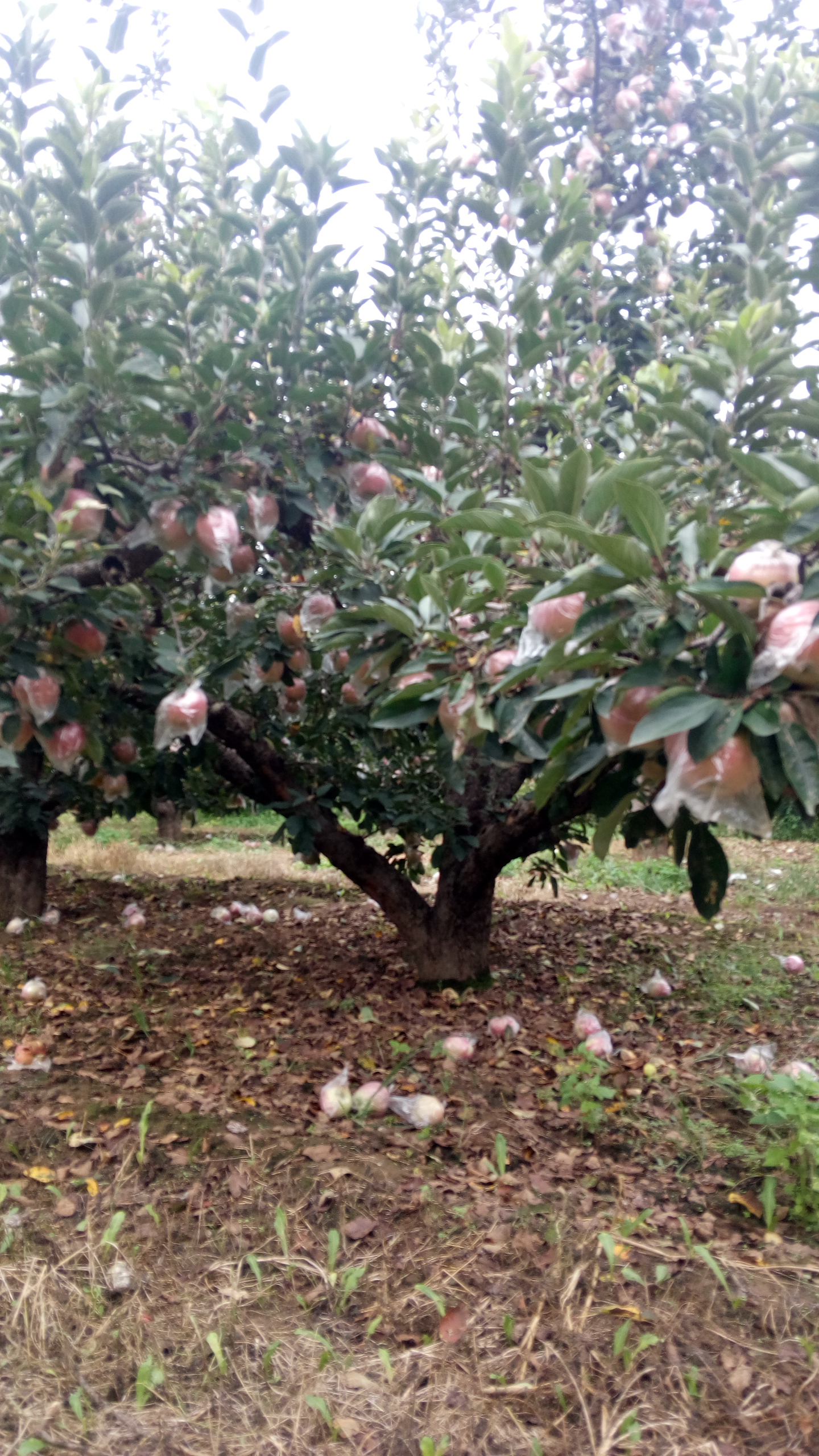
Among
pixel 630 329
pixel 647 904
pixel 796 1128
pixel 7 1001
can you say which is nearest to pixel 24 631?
pixel 7 1001

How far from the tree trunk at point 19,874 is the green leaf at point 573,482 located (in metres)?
3.94

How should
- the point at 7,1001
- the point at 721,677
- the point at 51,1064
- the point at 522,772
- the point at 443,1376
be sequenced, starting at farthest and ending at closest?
the point at 7,1001
the point at 522,772
the point at 51,1064
the point at 443,1376
the point at 721,677

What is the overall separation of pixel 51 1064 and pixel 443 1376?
1603mm

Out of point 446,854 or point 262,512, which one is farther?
point 446,854

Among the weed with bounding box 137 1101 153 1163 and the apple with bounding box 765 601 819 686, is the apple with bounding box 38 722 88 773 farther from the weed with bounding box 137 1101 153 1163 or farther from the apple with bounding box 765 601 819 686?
the apple with bounding box 765 601 819 686

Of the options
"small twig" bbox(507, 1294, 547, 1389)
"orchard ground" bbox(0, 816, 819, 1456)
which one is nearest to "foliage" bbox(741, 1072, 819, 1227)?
"orchard ground" bbox(0, 816, 819, 1456)

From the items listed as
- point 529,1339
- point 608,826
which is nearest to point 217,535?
point 608,826

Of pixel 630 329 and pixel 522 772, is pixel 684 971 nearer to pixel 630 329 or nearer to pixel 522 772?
pixel 522 772

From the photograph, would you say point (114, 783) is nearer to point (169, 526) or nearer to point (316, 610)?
point (316, 610)

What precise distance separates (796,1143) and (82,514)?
6.81 feet

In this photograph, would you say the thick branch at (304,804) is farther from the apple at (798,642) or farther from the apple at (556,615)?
the apple at (798,642)

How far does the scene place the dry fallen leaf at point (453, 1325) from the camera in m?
1.68

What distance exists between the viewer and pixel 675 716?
1.03m

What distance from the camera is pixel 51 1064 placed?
271 cm
